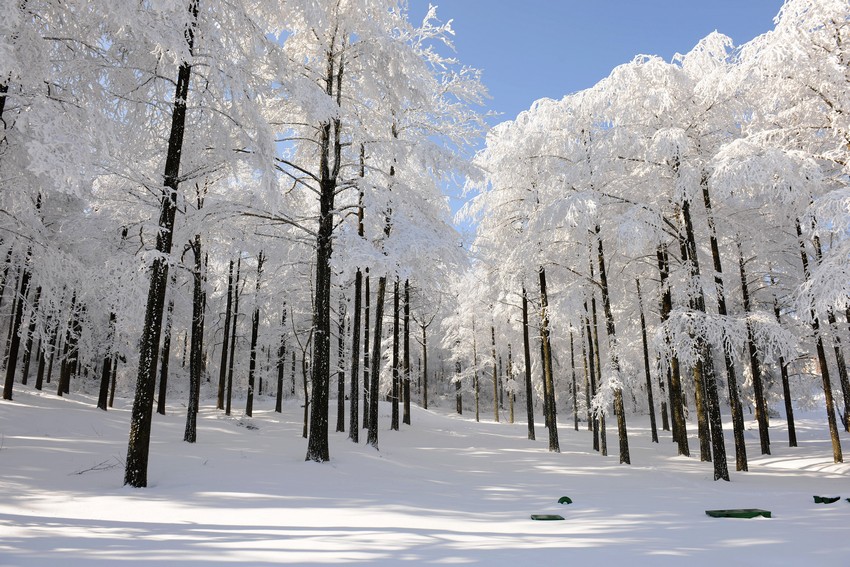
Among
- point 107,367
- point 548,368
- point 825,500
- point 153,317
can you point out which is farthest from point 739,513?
point 107,367

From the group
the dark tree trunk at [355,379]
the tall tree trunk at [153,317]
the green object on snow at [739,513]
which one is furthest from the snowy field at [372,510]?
the dark tree trunk at [355,379]

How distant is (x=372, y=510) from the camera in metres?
5.89

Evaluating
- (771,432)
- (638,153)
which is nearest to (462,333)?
(771,432)

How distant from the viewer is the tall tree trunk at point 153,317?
6566 millimetres

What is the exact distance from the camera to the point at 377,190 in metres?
9.84

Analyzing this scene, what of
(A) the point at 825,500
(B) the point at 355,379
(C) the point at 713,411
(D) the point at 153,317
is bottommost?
(A) the point at 825,500

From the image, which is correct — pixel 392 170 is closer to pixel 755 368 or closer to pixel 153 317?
pixel 153 317

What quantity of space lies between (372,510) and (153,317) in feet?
13.9

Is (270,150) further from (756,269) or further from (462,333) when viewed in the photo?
(462,333)

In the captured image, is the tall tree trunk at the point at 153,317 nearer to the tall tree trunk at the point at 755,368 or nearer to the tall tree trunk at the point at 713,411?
the tall tree trunk at the point at 713,411

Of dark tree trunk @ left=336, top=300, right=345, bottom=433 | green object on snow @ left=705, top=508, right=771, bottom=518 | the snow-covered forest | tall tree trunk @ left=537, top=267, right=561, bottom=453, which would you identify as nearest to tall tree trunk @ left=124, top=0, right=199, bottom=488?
the snow-covered forest

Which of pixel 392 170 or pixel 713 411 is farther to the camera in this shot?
pixel 392 170

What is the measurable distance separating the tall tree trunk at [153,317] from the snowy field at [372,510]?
445 millimetres

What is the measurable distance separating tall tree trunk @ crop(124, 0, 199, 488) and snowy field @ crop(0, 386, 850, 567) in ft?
1.46
